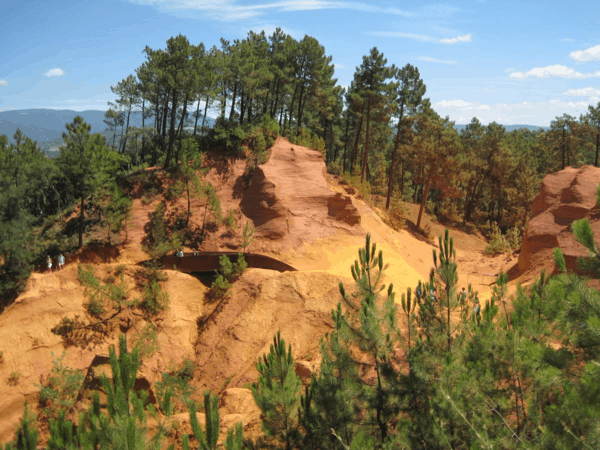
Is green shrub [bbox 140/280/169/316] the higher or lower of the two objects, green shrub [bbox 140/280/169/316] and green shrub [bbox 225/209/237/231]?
the lower

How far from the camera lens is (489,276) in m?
22.6

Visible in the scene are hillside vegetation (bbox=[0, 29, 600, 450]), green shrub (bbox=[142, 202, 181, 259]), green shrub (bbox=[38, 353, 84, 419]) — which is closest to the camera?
hillside vegetation (bbox=[0, 29, 600, 450])

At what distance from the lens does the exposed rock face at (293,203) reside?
70.2ft

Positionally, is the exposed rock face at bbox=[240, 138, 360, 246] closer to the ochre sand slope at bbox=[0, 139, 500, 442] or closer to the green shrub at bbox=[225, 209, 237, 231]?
the ochre sand slope at bbox=[0, 139, 500, 442]

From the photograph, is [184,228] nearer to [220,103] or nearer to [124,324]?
[124,324]

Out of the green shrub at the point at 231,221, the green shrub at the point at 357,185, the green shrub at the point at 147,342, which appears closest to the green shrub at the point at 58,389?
the green shrub at the point at 147,342

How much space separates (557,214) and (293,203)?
13129 millimetres

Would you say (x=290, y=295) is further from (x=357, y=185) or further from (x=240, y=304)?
(x=357, y=185)

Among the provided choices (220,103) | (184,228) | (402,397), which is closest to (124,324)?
(184,228)

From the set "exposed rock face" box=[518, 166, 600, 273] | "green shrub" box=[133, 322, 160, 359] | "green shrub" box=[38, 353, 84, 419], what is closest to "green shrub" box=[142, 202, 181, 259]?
"green shrub" box=[133, 322, 160, 359]

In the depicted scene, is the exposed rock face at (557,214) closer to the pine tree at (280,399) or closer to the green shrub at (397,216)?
the green shrub at (397,216)

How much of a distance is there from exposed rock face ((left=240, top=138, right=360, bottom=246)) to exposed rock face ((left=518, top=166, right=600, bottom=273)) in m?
8.77

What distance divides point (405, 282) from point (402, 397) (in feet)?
39.7

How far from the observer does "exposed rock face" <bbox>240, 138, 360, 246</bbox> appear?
2139 cm
